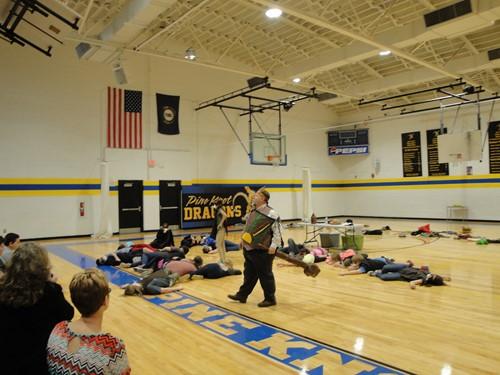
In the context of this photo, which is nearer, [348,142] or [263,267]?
[263,267]

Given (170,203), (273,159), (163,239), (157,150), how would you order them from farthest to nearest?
(273,159)
(170,203)
(157,150)
(163,239)

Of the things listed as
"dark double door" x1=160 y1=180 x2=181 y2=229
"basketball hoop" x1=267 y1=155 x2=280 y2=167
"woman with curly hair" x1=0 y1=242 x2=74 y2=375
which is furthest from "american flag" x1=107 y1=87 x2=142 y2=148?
"woman with curly hair" x1=0 y1=242 x2=74 y2=375

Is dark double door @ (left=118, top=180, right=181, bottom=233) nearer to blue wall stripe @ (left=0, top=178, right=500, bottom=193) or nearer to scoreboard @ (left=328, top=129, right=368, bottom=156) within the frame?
blue wall stripe @ (left=0, top=178, right=500, bottom=193)

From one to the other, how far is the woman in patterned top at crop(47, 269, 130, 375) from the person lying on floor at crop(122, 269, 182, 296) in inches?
151

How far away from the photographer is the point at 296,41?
13.8 m

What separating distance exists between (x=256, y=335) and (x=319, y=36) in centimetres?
1124

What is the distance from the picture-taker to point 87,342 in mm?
1668

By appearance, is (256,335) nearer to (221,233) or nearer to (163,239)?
(221,233)

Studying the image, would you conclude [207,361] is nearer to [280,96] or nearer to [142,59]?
[142,59]

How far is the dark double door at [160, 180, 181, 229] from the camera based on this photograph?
570 inches

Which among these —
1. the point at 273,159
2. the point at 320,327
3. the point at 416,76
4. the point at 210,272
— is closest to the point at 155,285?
the point at 210,272

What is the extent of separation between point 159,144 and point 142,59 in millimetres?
2990

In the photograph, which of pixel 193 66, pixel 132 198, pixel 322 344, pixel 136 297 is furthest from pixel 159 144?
pixel 322 344

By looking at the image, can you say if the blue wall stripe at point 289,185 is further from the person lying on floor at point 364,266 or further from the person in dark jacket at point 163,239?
the person lying on floor at point 364,266
